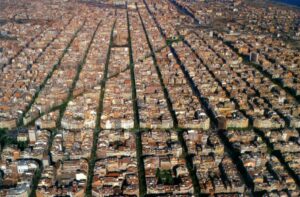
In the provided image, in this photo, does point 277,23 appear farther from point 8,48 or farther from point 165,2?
point 8,48

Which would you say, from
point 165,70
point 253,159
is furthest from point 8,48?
point 253,159

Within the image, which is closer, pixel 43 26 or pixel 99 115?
pixel 99 115

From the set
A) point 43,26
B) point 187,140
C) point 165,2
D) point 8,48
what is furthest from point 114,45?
point 165,2

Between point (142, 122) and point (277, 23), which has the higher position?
point (277, 23)

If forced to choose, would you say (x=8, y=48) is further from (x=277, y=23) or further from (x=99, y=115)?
(x=277, y=23)

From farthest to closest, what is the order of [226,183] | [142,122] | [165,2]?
[165,2]
[142,122]
[226,183]

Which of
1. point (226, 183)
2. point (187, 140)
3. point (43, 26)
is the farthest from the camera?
point (43, 26)
